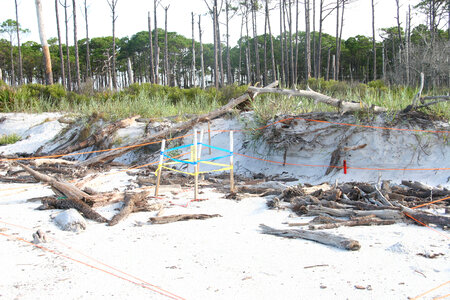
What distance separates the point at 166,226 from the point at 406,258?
6.59 feet

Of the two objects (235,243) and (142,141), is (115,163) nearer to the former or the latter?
(142,141)

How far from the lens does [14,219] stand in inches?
131

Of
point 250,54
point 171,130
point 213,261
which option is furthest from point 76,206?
point 250,54

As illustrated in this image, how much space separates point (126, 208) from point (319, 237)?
1.96 m

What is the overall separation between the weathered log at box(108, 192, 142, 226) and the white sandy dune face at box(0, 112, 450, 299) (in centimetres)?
7

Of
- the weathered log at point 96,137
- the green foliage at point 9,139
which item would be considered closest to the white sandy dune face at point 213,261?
the weathered log at point 96,137

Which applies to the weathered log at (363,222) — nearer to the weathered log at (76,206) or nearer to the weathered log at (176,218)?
the weathered log at (176,218)

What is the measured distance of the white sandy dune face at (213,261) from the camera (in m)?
1.96

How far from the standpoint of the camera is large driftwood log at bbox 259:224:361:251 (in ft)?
8.24

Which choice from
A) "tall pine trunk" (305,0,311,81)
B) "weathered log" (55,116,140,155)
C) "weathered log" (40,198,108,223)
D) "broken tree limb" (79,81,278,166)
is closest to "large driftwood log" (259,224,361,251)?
"weathered log" (40,198,108,223)

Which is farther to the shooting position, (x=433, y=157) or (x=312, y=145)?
(x=312, y=145)

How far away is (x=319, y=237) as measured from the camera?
2.73 meters

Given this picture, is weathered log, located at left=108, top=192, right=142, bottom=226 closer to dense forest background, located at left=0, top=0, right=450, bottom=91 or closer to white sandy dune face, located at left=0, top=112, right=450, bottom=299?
white sandy dune face, located at left=0, top=112, right=450, bottom=299

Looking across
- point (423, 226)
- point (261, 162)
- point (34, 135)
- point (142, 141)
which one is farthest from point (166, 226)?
point (34, 135)
